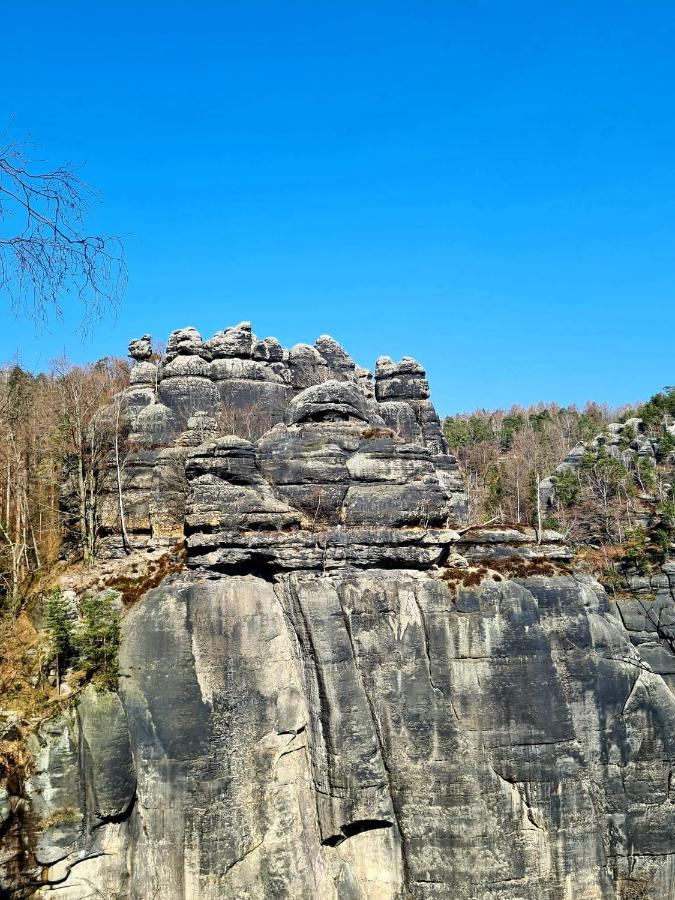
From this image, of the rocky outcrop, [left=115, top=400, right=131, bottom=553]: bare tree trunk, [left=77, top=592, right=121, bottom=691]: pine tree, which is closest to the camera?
[left=77, top=592, right=121, bottom=691]: pine tree

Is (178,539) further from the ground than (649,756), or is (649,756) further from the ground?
(178,539)

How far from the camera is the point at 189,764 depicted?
72.6 feet

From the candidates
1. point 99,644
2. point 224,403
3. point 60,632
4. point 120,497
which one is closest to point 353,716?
point 99,644

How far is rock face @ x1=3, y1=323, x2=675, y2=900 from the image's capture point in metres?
21.8

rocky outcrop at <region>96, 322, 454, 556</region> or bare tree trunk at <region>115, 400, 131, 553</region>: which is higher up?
rocky outcrop at <region>96, 322, 454, 556</region>

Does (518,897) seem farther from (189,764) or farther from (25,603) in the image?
(25,603)

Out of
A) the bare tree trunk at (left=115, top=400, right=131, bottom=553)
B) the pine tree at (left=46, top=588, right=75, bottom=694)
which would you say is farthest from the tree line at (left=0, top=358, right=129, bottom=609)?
the pine tree at (left=46, top=588, right=75, bottom=694)

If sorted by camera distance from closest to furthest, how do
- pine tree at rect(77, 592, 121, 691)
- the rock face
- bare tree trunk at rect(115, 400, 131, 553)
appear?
the rock face < pine tree at rect(77, 592, 121, 691) < bare tree trunk at rect(115, 400, 131, 553)

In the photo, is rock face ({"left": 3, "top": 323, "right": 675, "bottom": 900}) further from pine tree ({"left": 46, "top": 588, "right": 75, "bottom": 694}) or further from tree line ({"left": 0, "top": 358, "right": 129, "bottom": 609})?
tree line ({"left": 0, "top": 358, "right": 129, "bottom": 609})

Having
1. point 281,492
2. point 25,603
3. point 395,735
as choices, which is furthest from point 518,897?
point 25,603

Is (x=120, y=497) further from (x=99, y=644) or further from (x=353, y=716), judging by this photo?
(x=353, y=716)

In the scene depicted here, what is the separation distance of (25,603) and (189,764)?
27.1ft

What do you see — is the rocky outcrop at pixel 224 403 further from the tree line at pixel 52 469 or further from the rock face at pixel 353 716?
the rock face at pixel 353 716

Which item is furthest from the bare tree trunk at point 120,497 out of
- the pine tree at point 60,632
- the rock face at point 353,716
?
the pine tree at point 60,632
